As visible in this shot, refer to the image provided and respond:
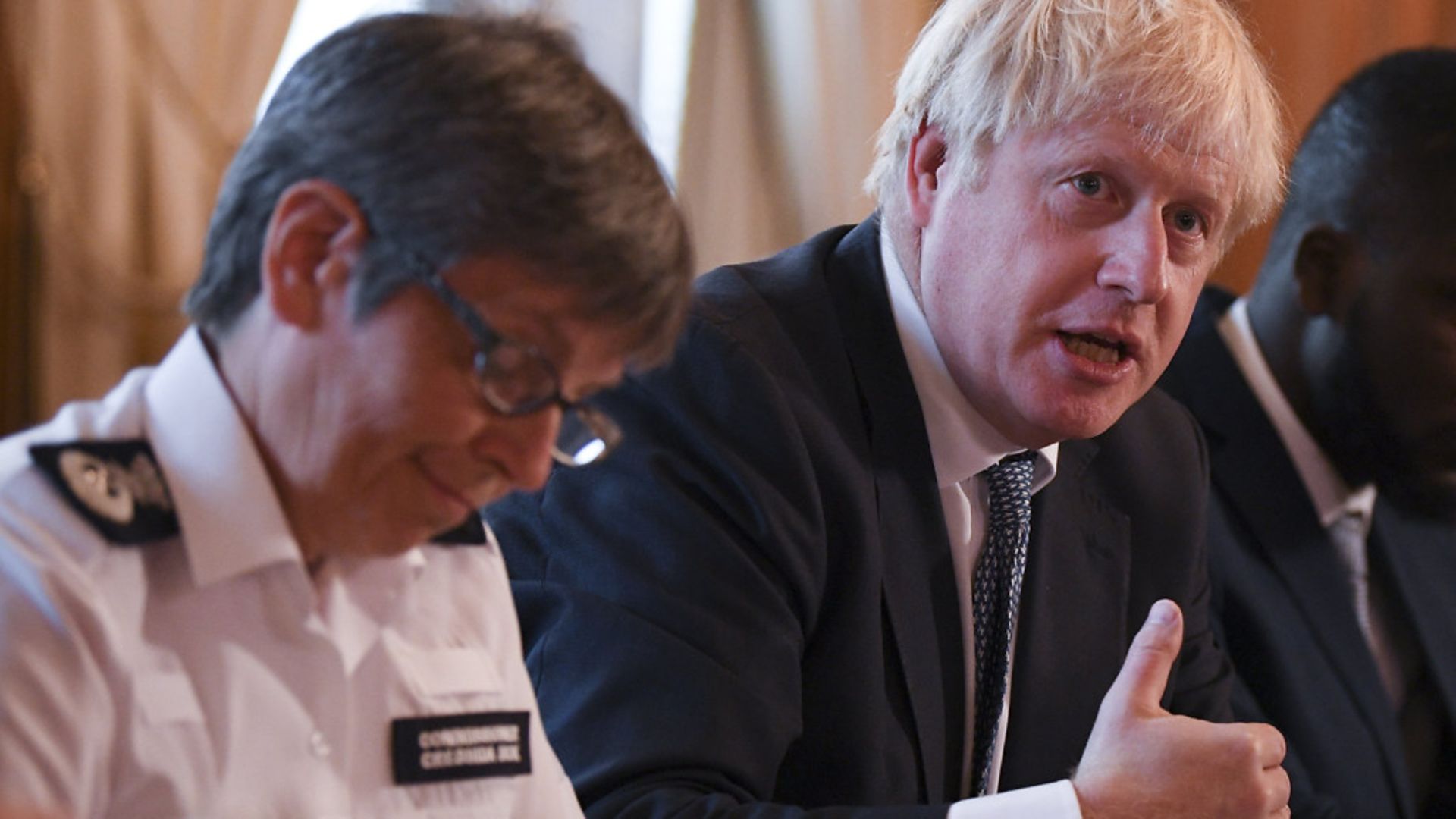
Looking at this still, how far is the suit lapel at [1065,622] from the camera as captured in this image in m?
1.99

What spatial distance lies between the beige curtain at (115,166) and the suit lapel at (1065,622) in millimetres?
1187

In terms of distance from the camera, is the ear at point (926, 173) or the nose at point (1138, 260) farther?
the ear at point (926, 173)

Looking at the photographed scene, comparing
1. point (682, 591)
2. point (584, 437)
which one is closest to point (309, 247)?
point (584, 437)

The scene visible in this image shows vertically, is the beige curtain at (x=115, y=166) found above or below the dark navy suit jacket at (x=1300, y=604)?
above

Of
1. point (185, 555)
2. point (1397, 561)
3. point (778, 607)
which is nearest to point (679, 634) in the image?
point (778, 607)

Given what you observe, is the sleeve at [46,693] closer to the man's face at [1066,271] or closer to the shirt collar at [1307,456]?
the man's face at [1066,271]

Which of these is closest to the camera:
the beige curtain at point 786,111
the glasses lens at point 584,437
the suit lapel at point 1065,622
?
the glasses lens at point 584,437

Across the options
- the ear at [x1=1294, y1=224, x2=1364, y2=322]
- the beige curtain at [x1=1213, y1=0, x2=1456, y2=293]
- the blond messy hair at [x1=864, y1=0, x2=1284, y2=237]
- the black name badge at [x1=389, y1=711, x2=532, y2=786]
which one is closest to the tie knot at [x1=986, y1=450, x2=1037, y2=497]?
the blond messy hair at [x1=864, y1=0, x2=1284, y2=237]

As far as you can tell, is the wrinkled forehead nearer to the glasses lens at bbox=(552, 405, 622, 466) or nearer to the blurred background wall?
the blurred background wall

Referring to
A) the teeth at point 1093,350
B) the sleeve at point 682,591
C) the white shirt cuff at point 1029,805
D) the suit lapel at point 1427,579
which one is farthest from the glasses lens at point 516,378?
the suit lapel at point 1427,579

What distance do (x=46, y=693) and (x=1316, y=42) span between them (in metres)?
4.10

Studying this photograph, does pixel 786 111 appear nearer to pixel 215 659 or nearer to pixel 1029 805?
pixel 1029 805

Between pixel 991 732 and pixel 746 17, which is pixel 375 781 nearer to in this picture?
pixel 991 732

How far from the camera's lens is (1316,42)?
14.5 feet
